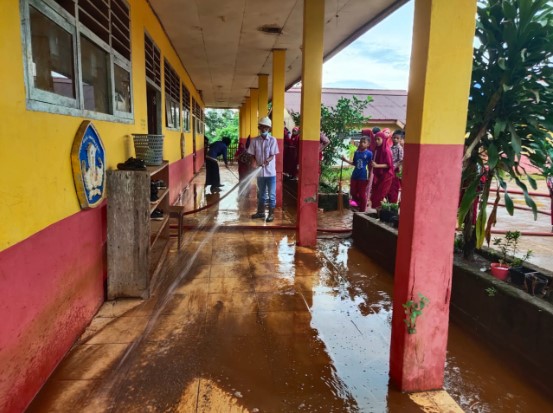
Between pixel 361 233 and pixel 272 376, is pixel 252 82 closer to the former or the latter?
pixel 361 233

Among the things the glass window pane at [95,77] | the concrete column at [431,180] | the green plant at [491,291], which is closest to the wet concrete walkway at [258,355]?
the concrete column at [431,180]

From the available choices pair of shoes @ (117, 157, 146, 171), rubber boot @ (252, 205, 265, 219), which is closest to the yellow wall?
pair of shoes @ (117, 157, 146, 171)

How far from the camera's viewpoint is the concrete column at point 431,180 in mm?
2209

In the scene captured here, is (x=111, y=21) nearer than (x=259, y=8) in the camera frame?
Yes

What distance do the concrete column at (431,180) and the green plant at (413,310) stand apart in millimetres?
23

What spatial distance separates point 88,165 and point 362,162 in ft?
18.3

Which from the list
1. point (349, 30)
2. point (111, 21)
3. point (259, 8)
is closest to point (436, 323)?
point (111, 21)

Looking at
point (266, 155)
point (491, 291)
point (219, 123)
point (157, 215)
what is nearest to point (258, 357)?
point (491, 291)

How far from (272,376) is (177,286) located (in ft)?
6.05

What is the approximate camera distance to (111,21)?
159 inches

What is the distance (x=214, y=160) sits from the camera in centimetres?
1059

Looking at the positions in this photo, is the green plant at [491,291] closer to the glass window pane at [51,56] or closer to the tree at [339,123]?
the glass window pane at [51,56]

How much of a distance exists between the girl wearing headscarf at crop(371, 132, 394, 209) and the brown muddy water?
11.2 ft

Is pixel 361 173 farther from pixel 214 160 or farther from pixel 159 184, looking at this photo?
pixel 214 160
